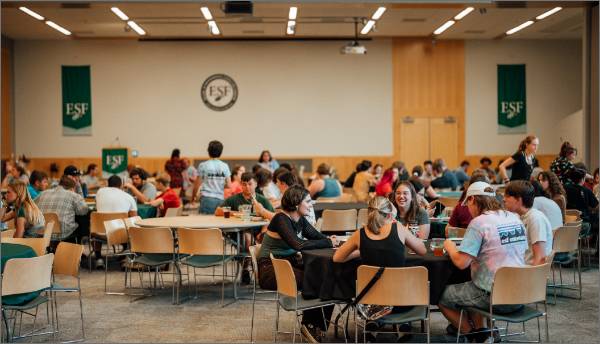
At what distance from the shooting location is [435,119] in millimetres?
21594

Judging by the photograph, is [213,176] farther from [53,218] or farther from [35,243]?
[35,243]

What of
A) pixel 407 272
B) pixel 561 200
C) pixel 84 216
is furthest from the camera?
pixel 84 216

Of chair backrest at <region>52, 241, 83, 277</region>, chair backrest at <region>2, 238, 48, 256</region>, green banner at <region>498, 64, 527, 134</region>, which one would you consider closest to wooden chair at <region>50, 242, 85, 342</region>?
chair backrest at <region>52, 241, 83, 277</region>

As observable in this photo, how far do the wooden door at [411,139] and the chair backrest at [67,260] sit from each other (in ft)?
52.6

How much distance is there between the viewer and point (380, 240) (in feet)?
17.3

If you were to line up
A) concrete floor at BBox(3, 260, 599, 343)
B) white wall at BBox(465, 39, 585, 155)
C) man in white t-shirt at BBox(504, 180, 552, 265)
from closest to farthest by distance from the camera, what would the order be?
man in white t-shirt at BBox(504, 180, 552, 265) → concrete floor at BBox(3, 260, 599, 343) → white wall at BBox(465, 39, 585, 155)

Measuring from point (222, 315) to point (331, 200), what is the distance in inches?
177

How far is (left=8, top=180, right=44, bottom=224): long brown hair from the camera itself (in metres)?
7.73

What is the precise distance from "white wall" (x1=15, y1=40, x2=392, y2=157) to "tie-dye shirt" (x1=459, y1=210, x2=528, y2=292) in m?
16.2

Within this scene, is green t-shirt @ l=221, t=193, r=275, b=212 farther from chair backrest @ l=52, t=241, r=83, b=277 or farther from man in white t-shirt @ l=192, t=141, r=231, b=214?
chair backrest @ l=52, t=241, r=83, b=277

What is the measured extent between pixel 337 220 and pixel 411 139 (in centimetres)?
1241

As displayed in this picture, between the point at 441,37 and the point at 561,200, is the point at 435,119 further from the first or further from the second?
the point at 561,200

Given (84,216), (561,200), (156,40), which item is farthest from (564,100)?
(84,216)

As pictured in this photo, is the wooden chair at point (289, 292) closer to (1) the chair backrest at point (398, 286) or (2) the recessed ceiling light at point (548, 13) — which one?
(1) the chair backrest at point (398, 286)
